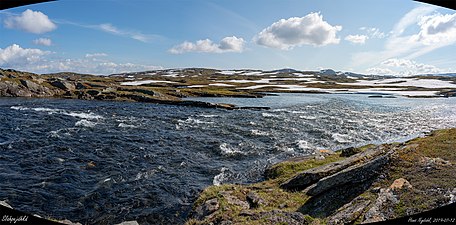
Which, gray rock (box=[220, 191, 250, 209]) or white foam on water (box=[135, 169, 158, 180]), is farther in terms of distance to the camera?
white foam on water (box=[135, 169, 158, 180])

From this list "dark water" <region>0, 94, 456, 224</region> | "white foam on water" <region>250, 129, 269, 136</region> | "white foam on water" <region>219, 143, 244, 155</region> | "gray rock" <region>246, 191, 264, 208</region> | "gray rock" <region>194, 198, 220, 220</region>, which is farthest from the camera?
"white foam on water" <region>250, 129, 269, 136</region>

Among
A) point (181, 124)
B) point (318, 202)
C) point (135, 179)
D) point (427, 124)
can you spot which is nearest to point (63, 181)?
point (135, 179)

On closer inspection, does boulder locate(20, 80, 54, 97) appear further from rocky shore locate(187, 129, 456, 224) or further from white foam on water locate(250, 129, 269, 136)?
rocky shore locate(187, 129, 456, 224)

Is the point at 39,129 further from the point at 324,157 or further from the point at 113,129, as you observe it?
the point at 324,157

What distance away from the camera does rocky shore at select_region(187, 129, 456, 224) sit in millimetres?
5613

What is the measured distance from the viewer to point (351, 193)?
7.73 metres

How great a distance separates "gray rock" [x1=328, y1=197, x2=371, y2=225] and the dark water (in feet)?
17.3

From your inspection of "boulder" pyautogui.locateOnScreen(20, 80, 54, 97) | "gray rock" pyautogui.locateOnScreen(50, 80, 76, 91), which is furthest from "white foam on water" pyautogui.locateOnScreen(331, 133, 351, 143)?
"gray rock" pyautogui.locateOnScreen(50, 80, 76, 91)

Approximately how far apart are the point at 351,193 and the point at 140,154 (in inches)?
474

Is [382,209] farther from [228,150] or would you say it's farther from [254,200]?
[228,150]

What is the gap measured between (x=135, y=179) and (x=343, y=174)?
8.71 meters

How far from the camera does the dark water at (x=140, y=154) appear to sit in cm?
1028

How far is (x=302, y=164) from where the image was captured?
1379 cm

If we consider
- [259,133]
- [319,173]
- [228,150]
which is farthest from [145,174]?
[259,133]
